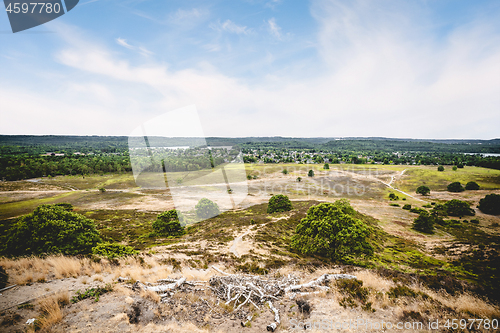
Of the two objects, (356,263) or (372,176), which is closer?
(356,263)

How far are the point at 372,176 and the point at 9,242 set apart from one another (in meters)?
117

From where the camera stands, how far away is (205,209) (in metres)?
38.0

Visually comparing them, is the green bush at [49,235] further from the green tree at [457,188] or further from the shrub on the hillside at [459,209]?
the green tree at [457,188]

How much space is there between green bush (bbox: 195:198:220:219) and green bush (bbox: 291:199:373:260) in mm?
23053

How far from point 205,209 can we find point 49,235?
25194 millimetres

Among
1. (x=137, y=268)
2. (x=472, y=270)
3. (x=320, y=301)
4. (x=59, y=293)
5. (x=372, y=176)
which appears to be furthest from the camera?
(x=372, y=176)

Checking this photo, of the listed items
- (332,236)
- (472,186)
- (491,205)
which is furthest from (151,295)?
(472,186)

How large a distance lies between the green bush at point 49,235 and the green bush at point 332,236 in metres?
17.9

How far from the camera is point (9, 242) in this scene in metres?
12.9

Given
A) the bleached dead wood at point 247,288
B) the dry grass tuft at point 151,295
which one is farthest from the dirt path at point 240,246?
the dry grass tuft at point 151,295

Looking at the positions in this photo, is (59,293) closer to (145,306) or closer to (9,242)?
(145,306)

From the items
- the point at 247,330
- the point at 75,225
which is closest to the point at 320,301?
the point at 247,330

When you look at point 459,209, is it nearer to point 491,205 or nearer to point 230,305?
point 491,205

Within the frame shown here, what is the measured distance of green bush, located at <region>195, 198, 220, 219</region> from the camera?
37188 mm
